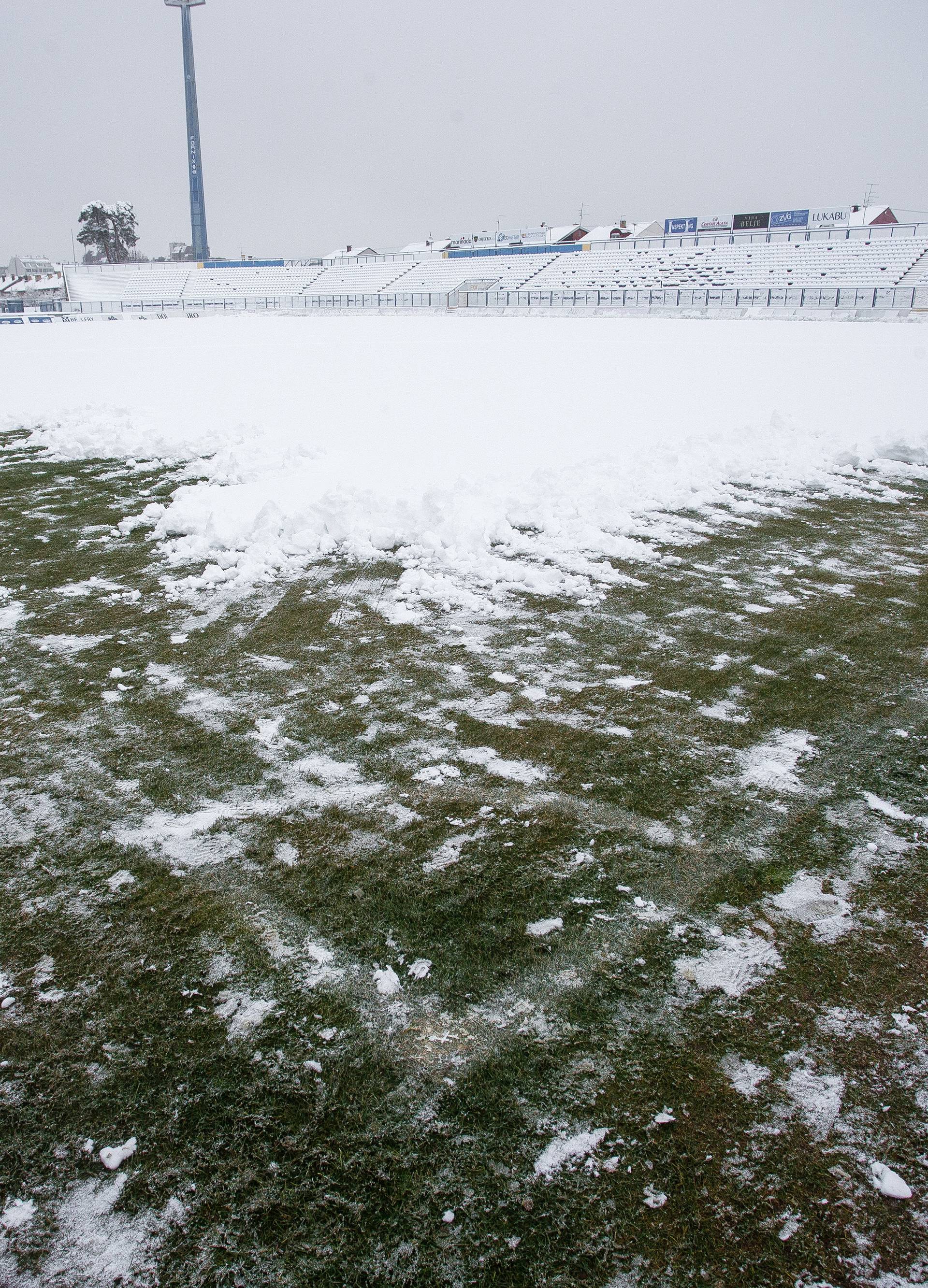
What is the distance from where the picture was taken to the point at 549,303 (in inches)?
1227

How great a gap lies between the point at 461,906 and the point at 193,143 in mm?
79543

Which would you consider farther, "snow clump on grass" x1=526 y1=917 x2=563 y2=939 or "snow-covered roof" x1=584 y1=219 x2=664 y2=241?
"snow-covered roof" x1=584 y1=219 x2=664 y2=241

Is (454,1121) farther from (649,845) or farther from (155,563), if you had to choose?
(155,563)

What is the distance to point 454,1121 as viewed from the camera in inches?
59.6

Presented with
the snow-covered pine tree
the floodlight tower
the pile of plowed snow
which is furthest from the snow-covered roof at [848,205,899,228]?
the snow-covered pine tree

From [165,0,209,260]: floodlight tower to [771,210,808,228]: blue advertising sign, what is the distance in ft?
157

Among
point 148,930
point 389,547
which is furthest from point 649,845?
point 389,547

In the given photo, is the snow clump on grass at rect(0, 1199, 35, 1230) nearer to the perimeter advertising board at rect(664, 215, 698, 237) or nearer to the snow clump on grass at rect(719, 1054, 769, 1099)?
the snow clump on grass at rect(719, 1054, 769, 1099)

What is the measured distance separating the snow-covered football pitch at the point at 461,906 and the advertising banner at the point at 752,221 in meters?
47.6

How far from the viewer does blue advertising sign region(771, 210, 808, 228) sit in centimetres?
4309

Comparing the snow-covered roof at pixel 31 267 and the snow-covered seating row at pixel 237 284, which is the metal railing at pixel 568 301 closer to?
the snow-covered seating row at pixel 237 284

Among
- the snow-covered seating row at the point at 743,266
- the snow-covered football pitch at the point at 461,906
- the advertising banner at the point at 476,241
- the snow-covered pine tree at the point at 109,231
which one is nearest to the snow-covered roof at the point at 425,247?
the advertising banner at the point at 476,241

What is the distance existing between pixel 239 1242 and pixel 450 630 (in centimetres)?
281

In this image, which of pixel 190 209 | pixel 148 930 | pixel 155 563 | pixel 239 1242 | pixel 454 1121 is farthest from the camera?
pixel 190 209
